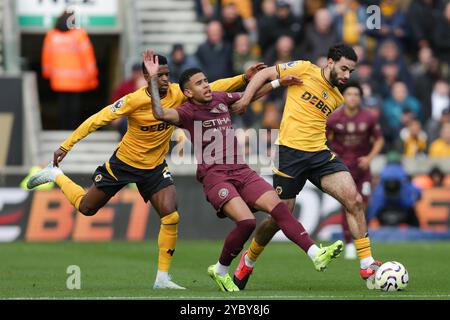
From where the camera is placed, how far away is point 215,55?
25328mm

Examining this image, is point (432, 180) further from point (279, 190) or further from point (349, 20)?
point (279, 190)

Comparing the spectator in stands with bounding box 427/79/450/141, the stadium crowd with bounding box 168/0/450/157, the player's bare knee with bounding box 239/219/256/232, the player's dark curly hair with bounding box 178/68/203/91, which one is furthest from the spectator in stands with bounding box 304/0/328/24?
the player's bare knee with bounding box 239/219/256/232

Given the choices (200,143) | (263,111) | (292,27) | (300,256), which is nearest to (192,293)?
(200,143)

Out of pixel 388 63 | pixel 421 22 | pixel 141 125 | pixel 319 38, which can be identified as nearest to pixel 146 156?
pixel 141 125

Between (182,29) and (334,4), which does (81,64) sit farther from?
(334,4)

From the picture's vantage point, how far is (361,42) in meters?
26.9

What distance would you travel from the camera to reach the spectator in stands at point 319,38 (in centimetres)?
2547

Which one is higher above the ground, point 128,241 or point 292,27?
point 292,27

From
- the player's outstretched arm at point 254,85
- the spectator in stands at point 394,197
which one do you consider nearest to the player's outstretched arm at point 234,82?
the player's outstretched arm at point 254,85

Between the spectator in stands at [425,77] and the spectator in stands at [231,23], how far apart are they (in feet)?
11.7

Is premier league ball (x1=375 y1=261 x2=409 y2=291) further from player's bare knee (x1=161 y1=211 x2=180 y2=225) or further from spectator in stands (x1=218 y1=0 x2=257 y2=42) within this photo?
spectator in stands (x1=218 y1=0 x2=257 y2=42)

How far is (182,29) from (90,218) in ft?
20.7

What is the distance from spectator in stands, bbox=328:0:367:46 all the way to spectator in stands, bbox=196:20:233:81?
7.86ft

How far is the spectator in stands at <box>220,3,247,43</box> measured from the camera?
1026 inches
